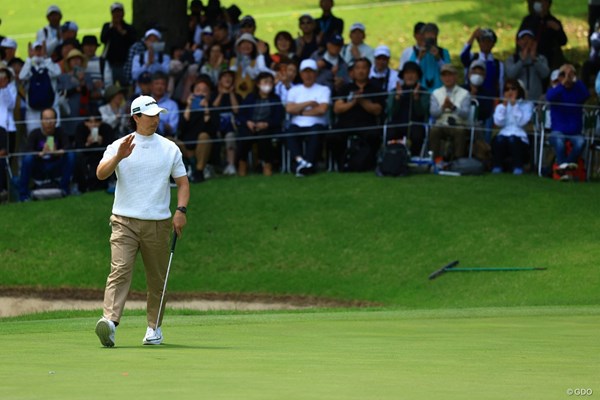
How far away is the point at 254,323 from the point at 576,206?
901cm

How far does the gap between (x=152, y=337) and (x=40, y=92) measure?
1245cm

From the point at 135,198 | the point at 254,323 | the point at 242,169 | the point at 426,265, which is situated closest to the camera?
the point at 135,198

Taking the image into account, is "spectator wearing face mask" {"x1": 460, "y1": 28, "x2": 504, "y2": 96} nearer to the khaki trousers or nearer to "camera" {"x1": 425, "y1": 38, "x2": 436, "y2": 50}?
"camera" {"x1": 425, "y1": 38, "x2": 436, "y2": 50}

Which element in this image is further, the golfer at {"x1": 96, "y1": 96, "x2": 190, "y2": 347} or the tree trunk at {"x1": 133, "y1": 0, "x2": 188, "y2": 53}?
the tree trunk at {"x1": 133, "y1": 0, "x2": 188, "y2": 53}

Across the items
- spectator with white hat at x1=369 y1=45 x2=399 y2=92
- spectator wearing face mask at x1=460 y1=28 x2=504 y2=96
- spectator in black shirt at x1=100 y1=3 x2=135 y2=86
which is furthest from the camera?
spectator in black shirt at x1=100 y1=3 x2=135 y2=86

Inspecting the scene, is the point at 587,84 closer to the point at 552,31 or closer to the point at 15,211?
the point at 552,31

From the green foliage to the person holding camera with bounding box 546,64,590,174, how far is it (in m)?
0.70

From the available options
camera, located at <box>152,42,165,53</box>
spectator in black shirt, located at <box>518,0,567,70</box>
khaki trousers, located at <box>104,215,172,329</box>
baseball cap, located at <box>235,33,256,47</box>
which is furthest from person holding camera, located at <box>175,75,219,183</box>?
khaki trousers, located at <box>104,215,172,329</box>

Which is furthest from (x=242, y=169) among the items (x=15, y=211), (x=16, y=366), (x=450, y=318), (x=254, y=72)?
(x=16, y=366)

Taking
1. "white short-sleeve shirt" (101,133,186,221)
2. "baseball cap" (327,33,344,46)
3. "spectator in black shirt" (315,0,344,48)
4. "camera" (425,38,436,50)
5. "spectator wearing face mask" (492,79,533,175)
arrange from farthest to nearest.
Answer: "spectator in black shirt" (315,0,344,48) < "baseball cap" (327,33,344,46) < "camera" (425,38,436,50) < "spectator wearing face mask" (492,79,533,175) < "white short-sleeve shirt" (101,133,186,221)

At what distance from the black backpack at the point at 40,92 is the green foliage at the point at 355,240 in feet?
5.23

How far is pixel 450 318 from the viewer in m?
15.3

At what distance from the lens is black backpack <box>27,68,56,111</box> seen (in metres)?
23.5

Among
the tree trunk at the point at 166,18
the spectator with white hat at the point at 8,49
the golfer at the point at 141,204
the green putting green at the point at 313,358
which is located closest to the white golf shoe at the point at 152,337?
the golfer at the point at 141,204
